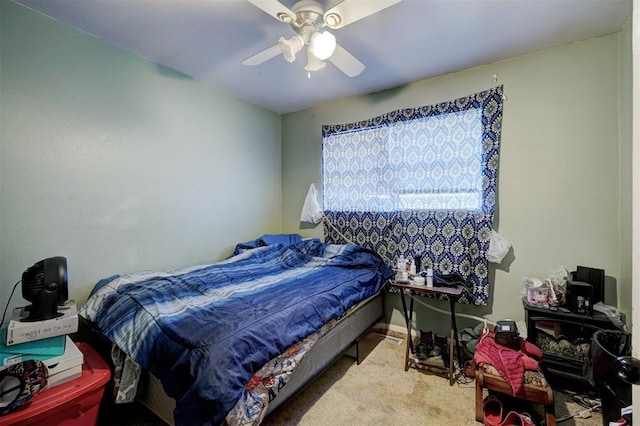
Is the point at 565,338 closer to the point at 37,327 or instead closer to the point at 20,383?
the point at 20,383

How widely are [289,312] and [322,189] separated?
1960mm

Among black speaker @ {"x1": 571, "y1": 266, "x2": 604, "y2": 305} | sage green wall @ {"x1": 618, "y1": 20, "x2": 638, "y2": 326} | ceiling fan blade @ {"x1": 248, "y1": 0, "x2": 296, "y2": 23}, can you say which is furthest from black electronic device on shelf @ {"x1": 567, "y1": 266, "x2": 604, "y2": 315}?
ceiling fan blade @ {"x1": 248, "y1": 0, "x2": 296, "y2": 23}

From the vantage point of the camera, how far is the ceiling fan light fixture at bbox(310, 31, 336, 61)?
1.49m

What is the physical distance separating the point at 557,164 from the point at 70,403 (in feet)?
10.9

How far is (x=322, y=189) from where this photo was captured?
3334 millimetres

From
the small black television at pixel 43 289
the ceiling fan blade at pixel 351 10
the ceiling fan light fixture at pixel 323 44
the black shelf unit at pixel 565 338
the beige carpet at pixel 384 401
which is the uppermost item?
the ceiling fan blade at pixel 351 10

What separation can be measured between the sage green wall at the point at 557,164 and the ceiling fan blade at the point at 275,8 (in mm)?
1730

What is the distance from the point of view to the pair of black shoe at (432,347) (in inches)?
88.1

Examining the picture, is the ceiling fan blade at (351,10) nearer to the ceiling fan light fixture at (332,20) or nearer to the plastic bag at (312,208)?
the ceiling fan light fixture at (332,20)

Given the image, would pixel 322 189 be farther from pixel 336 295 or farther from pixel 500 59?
pixel 500 59

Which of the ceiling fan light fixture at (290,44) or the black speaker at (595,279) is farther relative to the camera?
the black speaker at (595,279)

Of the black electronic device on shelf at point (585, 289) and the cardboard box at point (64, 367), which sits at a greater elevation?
the black electronic device on shelf at point (585, 289)

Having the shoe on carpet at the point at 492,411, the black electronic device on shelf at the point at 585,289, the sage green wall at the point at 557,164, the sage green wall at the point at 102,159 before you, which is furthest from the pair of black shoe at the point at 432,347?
the sage green wall at the point at 102,159

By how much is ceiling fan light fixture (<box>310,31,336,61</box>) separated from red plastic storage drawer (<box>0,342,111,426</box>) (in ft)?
6.61
